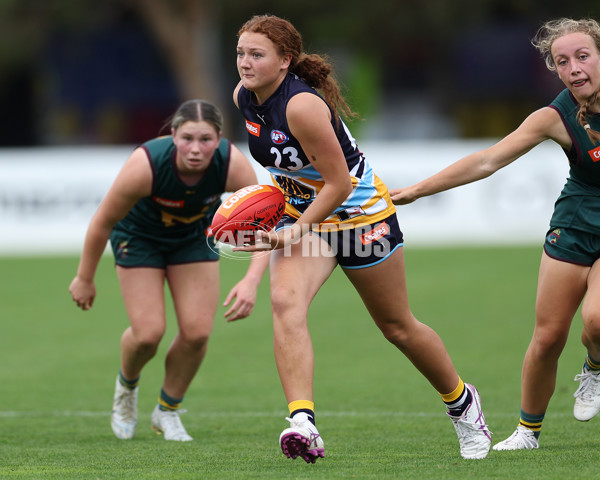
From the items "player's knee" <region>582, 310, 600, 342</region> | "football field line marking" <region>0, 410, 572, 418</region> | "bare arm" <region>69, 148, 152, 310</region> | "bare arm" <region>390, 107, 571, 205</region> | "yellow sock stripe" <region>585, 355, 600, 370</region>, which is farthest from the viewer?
"football field line marking" <region>0, 410, 572, 418</region>

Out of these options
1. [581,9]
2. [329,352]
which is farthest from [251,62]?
[581,9]

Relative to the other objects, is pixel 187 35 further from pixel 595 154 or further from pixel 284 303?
pixel 284 303

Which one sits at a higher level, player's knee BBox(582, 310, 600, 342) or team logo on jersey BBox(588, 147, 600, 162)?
team logo on jersey BBox(588, 147, 600, 162)

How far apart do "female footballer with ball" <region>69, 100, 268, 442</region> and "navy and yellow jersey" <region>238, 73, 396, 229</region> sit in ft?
3.13

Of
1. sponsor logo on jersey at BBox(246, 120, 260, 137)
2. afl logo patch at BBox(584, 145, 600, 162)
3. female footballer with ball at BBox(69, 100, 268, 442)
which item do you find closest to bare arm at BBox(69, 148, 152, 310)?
female footballer with ball at BBox(69, 100, 268, 442)

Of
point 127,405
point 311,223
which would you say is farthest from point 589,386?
point 127,405

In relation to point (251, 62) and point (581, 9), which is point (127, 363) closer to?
point (251, 62)

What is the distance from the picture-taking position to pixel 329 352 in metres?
9.71

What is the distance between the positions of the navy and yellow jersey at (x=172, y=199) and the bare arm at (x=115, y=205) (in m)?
0.07

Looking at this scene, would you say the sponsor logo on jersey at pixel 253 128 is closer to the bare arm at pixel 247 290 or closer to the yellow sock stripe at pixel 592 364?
the bare arm at pixel 247 290

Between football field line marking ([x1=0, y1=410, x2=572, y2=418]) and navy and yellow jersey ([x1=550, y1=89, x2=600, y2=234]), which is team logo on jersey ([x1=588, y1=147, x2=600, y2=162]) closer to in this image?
navy and yellow jersey ([x1=550, y1=89, x2=600, y2=234])

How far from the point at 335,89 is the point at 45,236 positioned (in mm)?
13949

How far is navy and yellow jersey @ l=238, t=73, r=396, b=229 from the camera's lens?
4.88 metres

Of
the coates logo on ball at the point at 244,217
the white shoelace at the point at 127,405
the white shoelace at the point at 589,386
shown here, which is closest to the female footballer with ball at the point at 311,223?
the coates logo on ball at the point at 244,217
